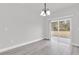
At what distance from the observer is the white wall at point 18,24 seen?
14.4 feet

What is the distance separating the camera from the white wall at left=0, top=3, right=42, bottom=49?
173 inches

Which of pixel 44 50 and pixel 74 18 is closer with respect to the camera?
pixel 44 50

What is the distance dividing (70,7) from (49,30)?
2570mm

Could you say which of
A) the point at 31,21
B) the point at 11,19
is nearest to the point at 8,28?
the point at 11,19

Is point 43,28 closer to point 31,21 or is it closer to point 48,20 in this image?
point 48,20

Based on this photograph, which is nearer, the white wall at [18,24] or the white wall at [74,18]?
the white wall at [18,24]

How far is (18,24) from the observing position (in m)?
5.21

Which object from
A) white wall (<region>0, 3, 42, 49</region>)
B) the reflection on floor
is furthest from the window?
white wall (<region>0, 3, 42, 49</region>)

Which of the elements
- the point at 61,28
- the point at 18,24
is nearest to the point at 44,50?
the point at 18,24

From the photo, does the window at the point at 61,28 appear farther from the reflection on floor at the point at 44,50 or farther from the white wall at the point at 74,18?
the reflection on floor at the point at 44,50

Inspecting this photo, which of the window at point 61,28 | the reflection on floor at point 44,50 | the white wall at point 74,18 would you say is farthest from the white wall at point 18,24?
the white wall at point 74,18

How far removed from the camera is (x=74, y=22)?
17.8ft

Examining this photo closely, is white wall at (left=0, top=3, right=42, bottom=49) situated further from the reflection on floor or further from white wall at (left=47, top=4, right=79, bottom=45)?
white wall at (left=47, top=4, right=79, bottom=45)

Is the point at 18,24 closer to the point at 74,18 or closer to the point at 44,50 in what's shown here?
the point at 44,50
